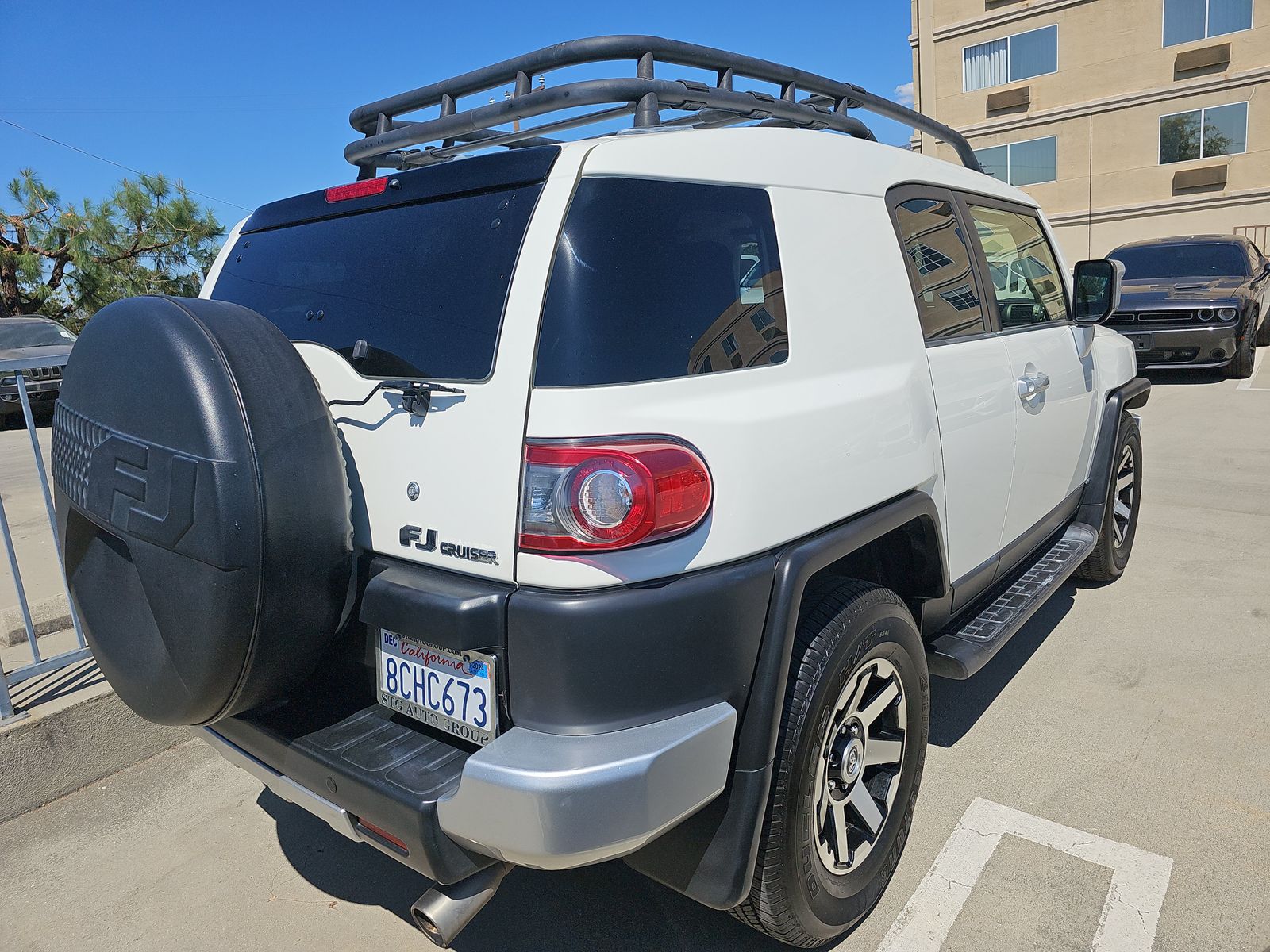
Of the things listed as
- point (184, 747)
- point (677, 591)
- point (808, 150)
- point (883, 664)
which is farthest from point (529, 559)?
point (184, 747)

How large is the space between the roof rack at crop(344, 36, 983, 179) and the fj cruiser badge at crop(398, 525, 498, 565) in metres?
1.10

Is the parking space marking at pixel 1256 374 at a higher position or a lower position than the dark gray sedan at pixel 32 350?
lower

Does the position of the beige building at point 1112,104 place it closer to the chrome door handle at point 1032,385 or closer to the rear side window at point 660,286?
the chrome door handle at point 1032,385

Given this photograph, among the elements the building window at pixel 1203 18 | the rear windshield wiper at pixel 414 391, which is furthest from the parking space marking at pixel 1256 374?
the building window at pixel 1203 18

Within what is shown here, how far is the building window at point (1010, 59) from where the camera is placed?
2348 cm

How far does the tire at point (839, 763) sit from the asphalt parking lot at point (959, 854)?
7.8 inches

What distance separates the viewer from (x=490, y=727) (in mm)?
1817

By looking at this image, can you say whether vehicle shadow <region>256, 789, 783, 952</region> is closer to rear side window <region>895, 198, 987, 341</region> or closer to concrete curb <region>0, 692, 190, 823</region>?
concrete curb <region>0, 692, 190, 823</region>

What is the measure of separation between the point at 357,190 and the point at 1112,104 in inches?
1001

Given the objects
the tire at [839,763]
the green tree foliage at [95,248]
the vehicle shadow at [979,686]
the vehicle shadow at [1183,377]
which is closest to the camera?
the tire at [839,763]

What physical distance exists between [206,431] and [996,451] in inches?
94.0

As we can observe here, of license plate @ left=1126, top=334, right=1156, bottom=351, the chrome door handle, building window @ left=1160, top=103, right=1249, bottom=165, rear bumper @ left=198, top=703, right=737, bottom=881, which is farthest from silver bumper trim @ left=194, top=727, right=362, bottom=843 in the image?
building window @ left=1160, top=103, right=1249, bottom=165

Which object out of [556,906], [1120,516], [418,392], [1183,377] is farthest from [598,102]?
[1183,377]

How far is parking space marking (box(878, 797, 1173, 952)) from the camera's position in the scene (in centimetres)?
225
